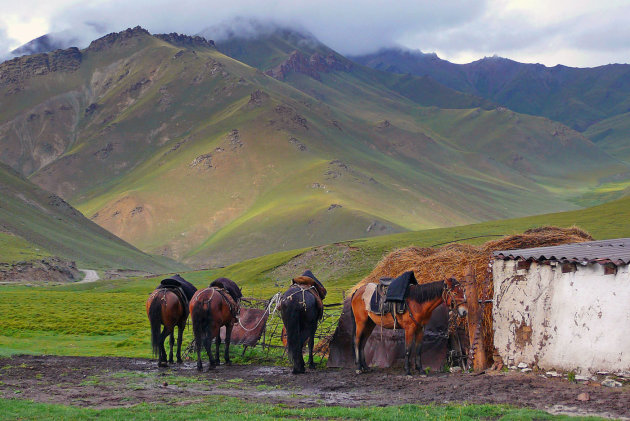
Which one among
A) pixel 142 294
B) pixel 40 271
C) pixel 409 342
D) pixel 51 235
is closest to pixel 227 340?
pixel 409 342

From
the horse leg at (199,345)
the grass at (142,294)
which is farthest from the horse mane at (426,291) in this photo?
the horse leg at (199,345)

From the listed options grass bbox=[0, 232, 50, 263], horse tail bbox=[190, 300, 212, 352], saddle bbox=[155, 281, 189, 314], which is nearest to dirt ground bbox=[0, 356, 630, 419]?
horse tail bbox=[190, 300, 212, 352]

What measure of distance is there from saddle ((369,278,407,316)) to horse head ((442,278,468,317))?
3.91 ft

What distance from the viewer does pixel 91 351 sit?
30.3 m

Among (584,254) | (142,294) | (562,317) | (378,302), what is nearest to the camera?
(562,317)

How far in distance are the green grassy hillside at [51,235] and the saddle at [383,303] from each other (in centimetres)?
10510

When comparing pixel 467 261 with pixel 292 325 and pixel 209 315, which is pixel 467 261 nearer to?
pixel 292 325

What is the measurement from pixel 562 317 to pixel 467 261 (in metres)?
4.96

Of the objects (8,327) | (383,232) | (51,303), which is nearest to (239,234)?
(383,232)

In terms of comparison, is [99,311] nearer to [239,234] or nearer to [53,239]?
[53,239]

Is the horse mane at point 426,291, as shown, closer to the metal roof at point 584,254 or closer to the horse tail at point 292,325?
the metal roof at point 584,254

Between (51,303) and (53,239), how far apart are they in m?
90.2

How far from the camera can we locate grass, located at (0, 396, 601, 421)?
13930 millimetres

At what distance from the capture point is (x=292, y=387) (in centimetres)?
1931
